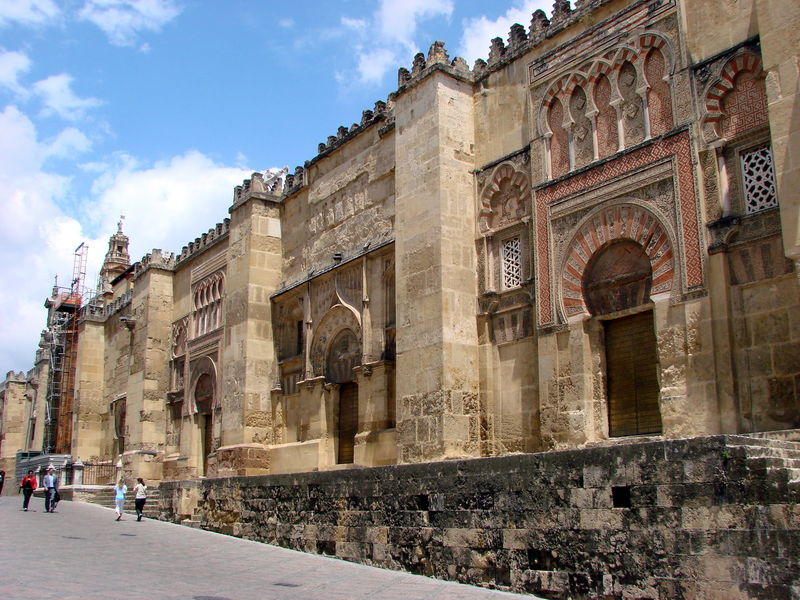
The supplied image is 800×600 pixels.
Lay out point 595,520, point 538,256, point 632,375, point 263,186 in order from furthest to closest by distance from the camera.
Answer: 1. point 263,186
2. point 538,256
3. point 632,375
4. point 595,520

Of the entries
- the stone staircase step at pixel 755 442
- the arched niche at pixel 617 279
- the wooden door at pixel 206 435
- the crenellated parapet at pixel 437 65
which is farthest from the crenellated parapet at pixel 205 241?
the stone staircase step at pixel 755 442

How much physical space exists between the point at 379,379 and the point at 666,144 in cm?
592

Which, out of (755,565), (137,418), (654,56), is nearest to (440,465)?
(755,565)

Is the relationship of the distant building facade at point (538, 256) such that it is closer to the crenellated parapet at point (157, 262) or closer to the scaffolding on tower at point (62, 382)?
the crenellated parapet at point (157, 262)

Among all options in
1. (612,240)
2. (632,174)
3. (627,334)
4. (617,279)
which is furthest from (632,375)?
(632,174)

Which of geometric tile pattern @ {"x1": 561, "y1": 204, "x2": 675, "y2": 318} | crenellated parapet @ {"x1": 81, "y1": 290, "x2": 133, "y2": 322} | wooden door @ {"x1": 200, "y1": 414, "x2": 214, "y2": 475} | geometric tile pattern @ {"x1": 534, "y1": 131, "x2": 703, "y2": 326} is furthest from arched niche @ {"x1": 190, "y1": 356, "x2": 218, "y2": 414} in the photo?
geometric tile pattern @ {"x1": 561, "y1": 204, "x2": 675, "y2": 318}

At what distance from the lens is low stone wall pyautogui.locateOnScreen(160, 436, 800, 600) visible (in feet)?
21.0

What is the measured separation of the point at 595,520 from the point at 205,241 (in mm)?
15392

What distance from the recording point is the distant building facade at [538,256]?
8961mm

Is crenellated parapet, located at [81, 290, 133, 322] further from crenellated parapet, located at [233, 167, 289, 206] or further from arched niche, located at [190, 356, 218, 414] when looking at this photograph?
crenellated parapet, located at [233, 167, 289, 206]

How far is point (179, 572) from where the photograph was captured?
9.73 m

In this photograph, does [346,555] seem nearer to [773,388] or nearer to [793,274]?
[773,388]

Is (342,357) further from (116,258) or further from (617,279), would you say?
(116,258)

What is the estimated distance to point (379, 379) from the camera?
13.7 m
